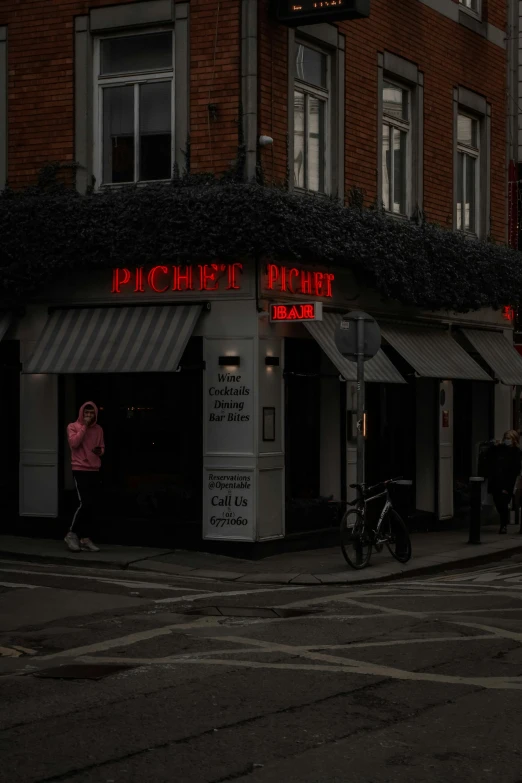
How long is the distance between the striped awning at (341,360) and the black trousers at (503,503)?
3.42 meters

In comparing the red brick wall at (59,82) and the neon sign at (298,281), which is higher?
the red brick wall at (59,82)

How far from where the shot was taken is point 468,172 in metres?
22.1

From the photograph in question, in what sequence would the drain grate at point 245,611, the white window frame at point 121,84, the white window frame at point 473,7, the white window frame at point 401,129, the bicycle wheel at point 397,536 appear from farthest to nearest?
the white window frame at point 473,7 → the white window frame at point 401,129 → the white window frame at point 121,84 → the bicycle wheel at point 397,536 → the drain grate at point 245,611

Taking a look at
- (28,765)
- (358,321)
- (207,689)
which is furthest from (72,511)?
(28,765)

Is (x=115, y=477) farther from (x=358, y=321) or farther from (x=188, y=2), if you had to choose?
(x=188, y=2)

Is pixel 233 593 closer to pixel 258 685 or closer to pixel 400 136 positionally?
pixel 258 685

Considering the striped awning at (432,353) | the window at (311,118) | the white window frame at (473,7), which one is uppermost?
the white window frame at (473,7)

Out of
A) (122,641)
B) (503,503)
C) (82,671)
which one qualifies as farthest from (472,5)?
(82,671)

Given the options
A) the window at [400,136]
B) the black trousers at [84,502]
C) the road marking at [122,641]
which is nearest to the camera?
the road marking at [122,641]

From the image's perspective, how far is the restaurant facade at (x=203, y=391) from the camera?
15.9 meters

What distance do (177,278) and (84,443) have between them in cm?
237

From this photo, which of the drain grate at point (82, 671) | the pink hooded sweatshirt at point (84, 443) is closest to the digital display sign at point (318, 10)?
the pink hooded sweatshirt at point (84, 443)

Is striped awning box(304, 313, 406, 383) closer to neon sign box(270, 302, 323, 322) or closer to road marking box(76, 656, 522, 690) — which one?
neon sign box(270, 302, 323, 322)

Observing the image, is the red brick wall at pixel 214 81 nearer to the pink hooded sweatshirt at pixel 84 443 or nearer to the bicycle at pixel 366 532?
the pink hooded sweatshirt at pixel 84 443
